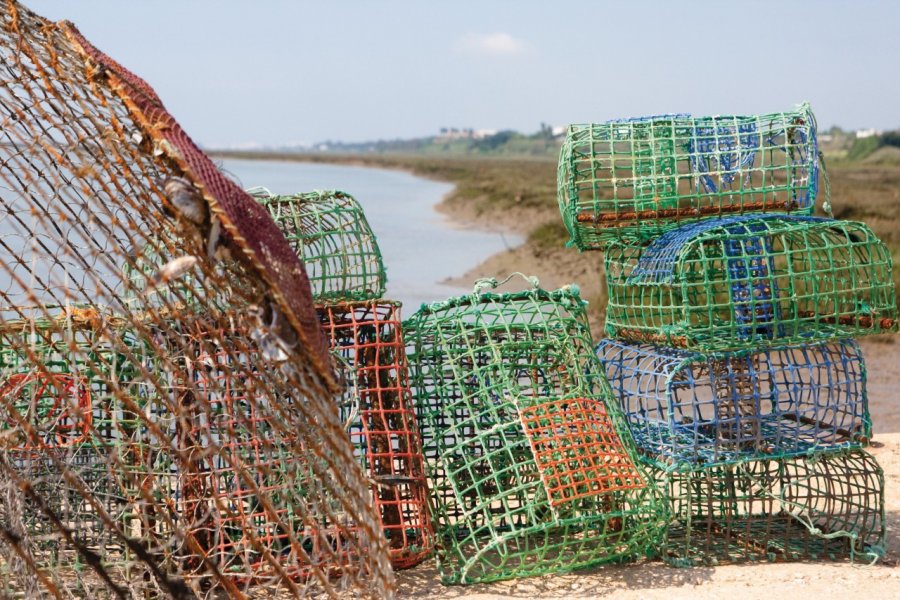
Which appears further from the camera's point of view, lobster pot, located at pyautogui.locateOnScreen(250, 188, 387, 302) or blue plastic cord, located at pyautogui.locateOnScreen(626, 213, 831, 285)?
lobster pot, located at pyautogui.locateOnScreen(250, 188, 387, 302)

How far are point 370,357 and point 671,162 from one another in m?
1.97

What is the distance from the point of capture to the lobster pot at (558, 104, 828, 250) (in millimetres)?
5945

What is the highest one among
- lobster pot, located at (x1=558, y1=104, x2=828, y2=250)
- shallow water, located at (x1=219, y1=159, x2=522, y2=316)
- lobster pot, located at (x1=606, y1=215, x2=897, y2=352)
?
lobster pot, located at (x1=558, y1=104, x2=828, y2=250)

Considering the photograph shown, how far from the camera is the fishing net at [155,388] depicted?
3498 millimetres

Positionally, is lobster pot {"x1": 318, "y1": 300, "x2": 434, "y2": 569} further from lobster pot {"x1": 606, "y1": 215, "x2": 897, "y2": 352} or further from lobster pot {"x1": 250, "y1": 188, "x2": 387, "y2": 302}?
lobster pot {"x1": 606, "y1": 215, "x2": 897, "y2": 352}

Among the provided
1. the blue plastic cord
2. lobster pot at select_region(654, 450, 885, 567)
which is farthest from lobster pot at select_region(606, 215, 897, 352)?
lobster pot at select_region(654, 450, 885, 567)

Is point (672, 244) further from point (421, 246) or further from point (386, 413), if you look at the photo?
point (421, 246)

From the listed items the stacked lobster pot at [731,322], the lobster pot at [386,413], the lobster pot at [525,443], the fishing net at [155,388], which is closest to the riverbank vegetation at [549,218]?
the stacked lobster pot at [731,322]

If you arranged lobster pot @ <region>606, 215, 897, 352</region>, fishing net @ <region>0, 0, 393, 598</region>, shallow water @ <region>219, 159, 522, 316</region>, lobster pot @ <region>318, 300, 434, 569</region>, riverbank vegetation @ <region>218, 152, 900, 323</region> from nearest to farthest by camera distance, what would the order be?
fishing net @ <region>0, 0, 393, 598</region> < lobster pot @ <region>318, 300, 434, 569</region> < lobster pot @ <region>606, 215, 897, 352</region> < shallow water @ <region>219, 159, 522, 316</region> < riverbank vegetation @ <region>218, 152, 900, 323</region>

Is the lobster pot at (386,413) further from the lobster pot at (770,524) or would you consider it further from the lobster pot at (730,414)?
the lobster pot at (770,524)

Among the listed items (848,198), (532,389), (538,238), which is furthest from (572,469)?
(848,198)

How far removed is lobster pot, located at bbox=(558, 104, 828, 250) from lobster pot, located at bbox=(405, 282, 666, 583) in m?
0.62

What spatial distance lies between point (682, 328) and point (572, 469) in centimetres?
90

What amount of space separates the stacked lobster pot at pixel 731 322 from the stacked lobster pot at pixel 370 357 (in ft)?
3.93
